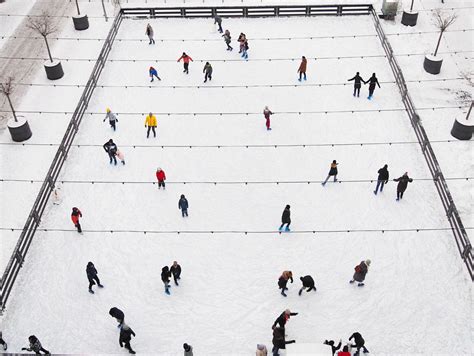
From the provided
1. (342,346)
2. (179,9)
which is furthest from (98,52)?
(342,346)

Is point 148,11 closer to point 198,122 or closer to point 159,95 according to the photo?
point 159,95

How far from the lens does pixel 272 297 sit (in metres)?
16.1

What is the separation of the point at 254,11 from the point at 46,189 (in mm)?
15234

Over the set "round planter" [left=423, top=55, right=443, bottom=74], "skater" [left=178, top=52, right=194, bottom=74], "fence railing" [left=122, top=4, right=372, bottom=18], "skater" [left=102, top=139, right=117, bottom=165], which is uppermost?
"fence railing" [left=122, top=4, right=372, bottom=18]

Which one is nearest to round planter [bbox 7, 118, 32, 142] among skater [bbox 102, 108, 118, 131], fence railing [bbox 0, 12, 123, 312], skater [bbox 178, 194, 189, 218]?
fence railing [bbox 0, 12, 123, 312]

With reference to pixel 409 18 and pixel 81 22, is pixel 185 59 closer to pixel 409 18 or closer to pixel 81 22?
pixel 81 22

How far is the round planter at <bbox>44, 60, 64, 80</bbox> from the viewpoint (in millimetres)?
25047

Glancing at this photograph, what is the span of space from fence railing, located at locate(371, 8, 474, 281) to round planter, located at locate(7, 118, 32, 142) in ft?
50.4

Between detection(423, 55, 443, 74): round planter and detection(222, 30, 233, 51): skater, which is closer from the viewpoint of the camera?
detection(423, 55, 443, 74): round planter

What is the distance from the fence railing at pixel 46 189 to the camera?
16281 mm

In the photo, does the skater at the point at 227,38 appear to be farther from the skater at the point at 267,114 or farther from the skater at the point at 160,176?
the skater at the point at 160,176

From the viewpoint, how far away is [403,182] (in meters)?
18.1

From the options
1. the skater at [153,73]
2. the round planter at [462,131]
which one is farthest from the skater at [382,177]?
the skater at [153,73]

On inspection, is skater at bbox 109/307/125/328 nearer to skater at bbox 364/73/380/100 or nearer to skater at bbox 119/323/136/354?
skater at bbox 119/323/136/354
